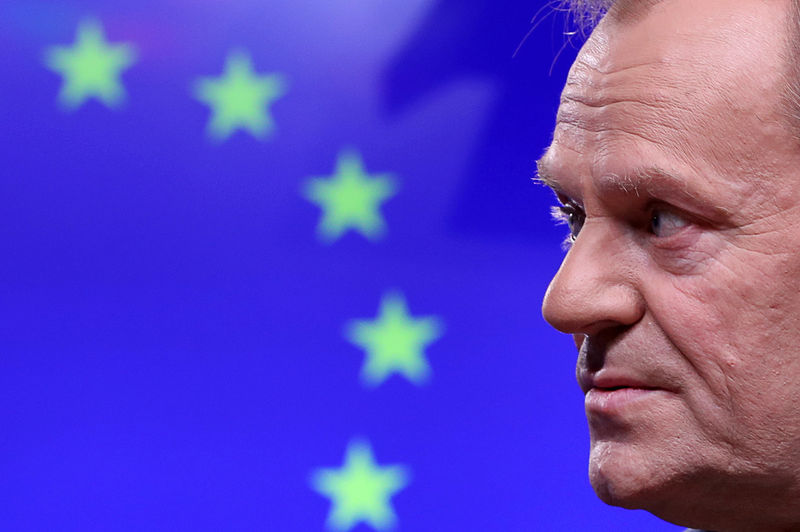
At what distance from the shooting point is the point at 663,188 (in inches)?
31.6

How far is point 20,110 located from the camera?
5.78 feet

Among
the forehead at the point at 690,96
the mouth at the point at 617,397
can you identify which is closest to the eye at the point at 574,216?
the forehead at the point at 690,96

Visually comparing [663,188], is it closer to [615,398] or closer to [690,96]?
[690,96]

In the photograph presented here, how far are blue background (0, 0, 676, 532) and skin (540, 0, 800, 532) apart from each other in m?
0.99

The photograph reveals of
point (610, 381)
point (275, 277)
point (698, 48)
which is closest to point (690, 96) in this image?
point (698, 48)

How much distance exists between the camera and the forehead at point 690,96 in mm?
782

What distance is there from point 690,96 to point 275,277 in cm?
114

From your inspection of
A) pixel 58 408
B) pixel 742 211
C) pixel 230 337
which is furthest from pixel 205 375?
pixel 742 211

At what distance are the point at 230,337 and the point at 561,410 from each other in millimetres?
676

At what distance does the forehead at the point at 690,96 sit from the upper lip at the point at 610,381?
0.59 ft

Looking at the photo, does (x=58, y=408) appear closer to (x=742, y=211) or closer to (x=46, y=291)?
(x=46, y=291)

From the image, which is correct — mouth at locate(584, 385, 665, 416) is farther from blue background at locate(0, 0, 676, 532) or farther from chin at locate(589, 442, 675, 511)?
blue background at locate(0, 0, 676, 532)

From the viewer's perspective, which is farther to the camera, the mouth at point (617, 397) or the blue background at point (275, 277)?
the blue background at point (275, 277)

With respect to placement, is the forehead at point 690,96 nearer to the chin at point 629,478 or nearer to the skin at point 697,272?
the skin at point 697,272
